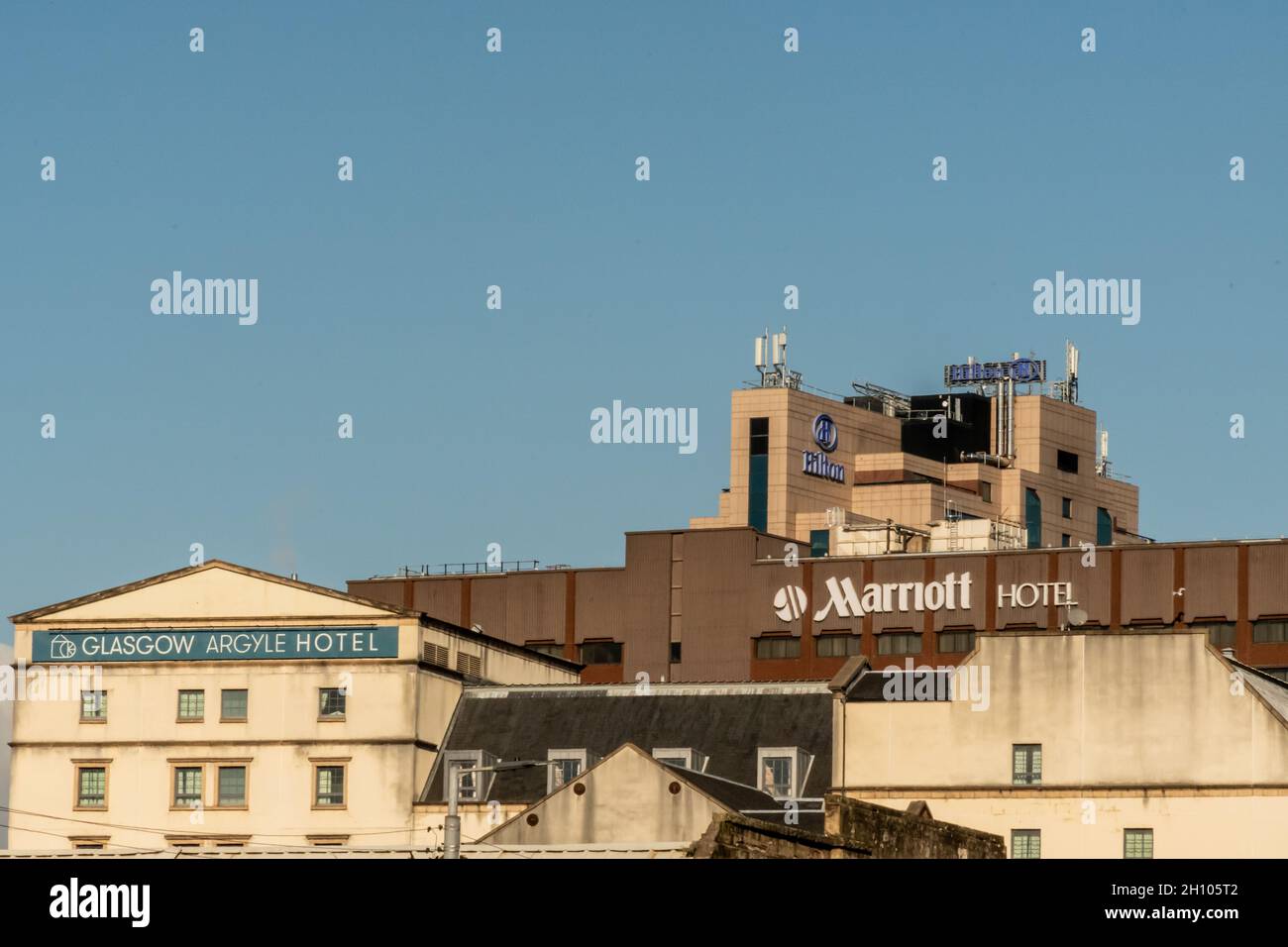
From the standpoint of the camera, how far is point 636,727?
327ft

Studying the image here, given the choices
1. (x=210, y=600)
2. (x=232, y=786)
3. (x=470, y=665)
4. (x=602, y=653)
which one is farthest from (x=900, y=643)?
(x=232, y=786)

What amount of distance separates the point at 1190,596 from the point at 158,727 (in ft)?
196

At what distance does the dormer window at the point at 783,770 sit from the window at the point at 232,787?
69.3 feet

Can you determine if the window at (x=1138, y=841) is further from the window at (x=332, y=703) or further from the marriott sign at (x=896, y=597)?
the marriott sign at (x=896, y=597)

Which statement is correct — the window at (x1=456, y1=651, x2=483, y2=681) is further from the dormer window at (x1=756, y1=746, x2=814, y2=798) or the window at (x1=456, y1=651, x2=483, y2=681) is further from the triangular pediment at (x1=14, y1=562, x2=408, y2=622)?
the dormer window at (x1=756, y1=746, x2=814, y2=798)

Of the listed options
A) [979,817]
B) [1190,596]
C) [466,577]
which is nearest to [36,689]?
[979,817]

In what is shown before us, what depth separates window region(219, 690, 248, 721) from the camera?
4173 inches

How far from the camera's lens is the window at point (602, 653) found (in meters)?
152

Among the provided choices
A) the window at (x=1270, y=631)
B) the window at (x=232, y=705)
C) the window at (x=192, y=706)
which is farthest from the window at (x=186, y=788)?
the window at (x=1270, y=631)

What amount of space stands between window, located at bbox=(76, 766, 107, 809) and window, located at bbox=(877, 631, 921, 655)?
2153 inches

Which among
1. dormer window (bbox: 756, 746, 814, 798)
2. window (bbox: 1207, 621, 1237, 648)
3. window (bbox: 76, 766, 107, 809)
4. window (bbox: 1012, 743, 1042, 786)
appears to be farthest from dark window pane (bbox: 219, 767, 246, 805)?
window (bbox: 1207, 621, 1237, 648)

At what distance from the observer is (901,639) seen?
150 m
